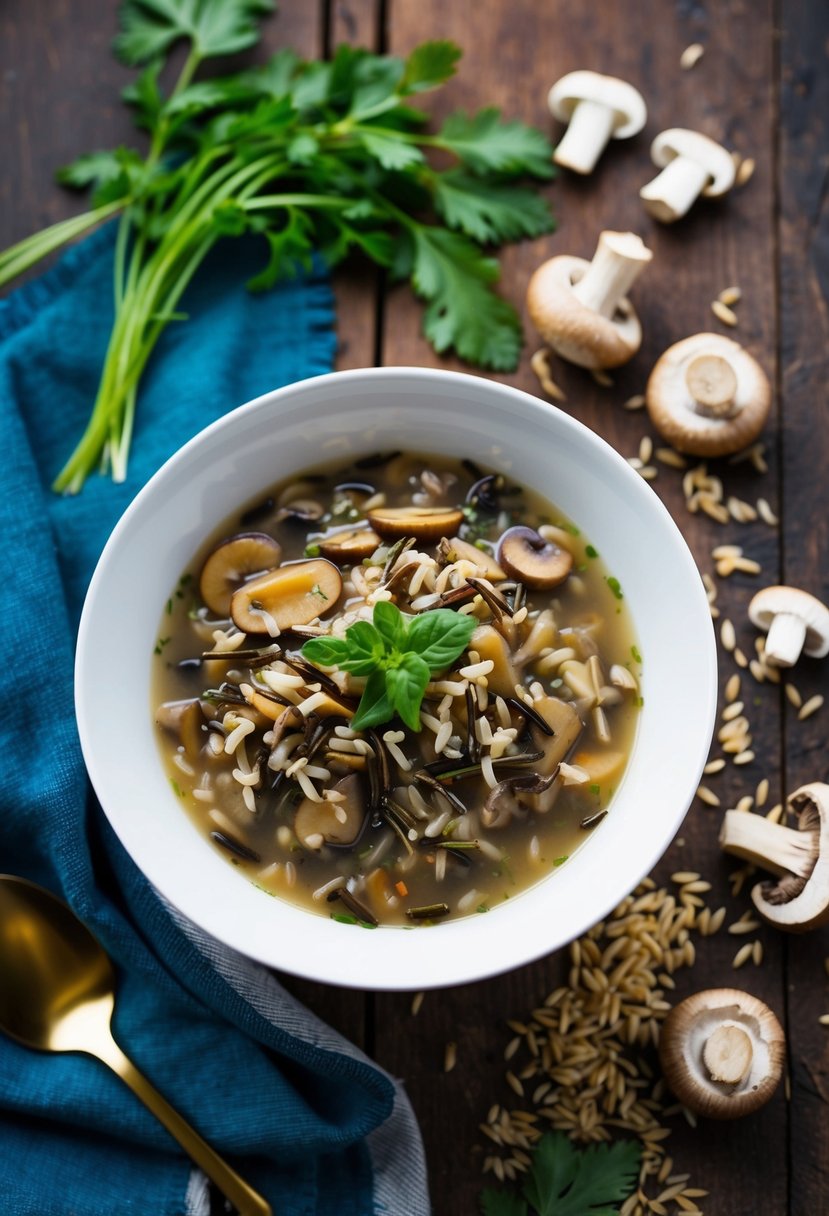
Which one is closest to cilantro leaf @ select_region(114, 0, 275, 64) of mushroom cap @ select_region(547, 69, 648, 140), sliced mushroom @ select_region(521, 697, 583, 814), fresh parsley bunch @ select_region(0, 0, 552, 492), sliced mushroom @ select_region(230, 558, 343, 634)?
fresh parsley bunch @ select_region(0, 0, 552, 492)

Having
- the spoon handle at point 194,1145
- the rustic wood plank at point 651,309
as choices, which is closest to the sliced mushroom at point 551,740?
the rustic wood plank at point 651,309

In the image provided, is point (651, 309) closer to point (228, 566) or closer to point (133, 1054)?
point (228, 566)

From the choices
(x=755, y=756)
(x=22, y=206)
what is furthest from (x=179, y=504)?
(x=755, y=756)

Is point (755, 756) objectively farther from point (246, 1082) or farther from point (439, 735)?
point (246, 1082)

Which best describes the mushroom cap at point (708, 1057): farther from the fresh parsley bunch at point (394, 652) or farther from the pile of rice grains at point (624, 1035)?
the fresh parsley bunch at point (394, 652)

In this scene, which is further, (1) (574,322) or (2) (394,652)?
(1) (574,322)

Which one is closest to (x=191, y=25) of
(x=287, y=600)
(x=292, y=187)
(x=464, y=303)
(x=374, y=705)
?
(x=292, y=187)
